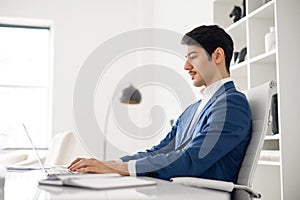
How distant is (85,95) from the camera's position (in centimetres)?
486

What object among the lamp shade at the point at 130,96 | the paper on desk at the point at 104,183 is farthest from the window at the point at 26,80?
the paper on desk at the point at 104,183

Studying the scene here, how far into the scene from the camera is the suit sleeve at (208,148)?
1233mm

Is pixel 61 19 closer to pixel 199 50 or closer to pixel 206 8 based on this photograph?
pixel 206 8

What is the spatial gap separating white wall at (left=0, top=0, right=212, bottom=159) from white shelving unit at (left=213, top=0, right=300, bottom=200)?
5.82ft

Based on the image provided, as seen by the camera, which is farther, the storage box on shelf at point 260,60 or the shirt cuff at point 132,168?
the storage box on shelf at point 260,60

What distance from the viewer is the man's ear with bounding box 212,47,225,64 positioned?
1508 millimetres

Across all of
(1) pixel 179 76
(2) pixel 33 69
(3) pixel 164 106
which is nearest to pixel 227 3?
(1) pixel 179 76

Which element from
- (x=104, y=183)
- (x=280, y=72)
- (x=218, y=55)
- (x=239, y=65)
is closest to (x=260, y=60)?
(x=239, y=65)

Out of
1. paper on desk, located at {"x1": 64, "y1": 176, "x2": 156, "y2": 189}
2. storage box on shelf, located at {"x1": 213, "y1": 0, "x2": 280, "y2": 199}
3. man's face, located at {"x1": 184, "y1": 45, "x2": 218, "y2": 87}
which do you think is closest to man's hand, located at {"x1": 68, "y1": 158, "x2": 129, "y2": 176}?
paper on desk, located at {"x1": 64, "y1": 176, "x2": 156, "y2": 189}

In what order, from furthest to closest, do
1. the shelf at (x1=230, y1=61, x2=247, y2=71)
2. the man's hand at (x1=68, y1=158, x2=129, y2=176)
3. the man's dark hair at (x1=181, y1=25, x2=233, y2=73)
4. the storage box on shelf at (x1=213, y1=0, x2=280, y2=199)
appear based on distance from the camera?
the shelf at (x1=230, y1=61, x2=247, y2=71) → the storage box on shelf at (x1=213, y1=0, x2=280, y2=199) → the man's dark hair at (x1=181, y1=25, x2=233, y2=73) → the man's hand at (x1=68, y1=158, x2=129, y2=176)

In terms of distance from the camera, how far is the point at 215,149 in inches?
49.3

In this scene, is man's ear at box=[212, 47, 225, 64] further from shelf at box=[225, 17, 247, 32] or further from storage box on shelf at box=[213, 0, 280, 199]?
shelf at box=[225, 17, 247, 32]

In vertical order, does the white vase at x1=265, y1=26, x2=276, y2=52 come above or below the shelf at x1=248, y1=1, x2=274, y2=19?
below

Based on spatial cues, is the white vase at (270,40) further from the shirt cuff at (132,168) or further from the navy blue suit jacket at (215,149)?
the shirt cuff at (132,168)
